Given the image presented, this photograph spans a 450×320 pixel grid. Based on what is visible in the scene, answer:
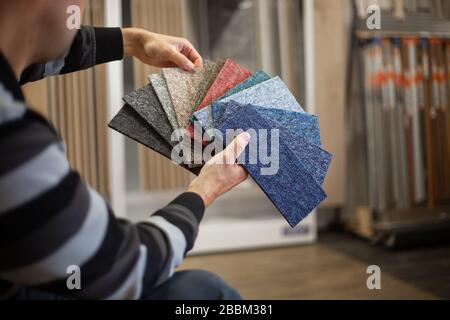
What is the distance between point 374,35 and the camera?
2.21m

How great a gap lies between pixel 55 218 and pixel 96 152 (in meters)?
1.71

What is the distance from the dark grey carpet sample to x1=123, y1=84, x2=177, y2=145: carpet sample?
0.01 m

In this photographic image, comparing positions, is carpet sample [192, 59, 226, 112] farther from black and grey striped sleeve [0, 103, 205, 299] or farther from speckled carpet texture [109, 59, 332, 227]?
black and grey striped sleeve [0, 103, 205, 299]

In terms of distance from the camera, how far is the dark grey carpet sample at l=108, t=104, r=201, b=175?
838 mm

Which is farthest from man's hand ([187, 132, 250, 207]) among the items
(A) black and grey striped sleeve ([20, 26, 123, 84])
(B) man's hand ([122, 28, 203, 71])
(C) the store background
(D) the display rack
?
(D) the display rack

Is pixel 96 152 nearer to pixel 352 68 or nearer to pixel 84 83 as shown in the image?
pixel 84 83

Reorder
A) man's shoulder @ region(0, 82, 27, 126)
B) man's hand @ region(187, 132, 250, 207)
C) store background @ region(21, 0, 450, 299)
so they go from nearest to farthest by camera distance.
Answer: man's shoulder @ region(0, 82, 27, 126) < man's hand @ region(187, 132, 250, 207) < store background @ region(21, 0, 450, 299)

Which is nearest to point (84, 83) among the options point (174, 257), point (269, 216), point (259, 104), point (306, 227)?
point (269, 216)

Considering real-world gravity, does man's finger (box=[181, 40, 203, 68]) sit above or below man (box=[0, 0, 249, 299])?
above

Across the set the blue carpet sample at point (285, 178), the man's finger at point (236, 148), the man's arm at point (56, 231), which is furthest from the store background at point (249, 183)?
the man's arm at point (56, 231)

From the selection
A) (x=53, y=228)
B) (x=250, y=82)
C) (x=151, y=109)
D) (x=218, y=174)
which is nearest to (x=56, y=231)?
(x=53, y=228)

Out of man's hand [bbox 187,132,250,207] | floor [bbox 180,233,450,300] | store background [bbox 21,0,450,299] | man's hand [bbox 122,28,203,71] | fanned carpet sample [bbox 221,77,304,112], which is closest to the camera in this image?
man's hand [bbox 187,132,250,207]

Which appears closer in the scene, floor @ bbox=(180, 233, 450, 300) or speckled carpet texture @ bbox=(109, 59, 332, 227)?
speckled carpet texture @ bbox=(109, 59, 332, 227)

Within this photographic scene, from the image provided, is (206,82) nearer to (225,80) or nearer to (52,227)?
(225,80)
